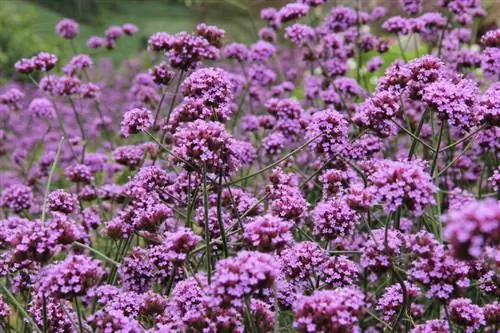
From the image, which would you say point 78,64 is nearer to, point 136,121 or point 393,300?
point 136,121

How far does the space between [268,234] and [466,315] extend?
24.4 inches

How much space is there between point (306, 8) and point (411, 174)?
6.96 feet

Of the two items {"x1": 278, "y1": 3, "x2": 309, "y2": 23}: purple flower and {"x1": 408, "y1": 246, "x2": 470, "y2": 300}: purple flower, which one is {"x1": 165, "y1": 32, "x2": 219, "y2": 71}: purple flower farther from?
{"x1": 408, "y1": 246, "x2": 470, "y2": 300}: purple flower

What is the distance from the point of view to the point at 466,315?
1.84 m

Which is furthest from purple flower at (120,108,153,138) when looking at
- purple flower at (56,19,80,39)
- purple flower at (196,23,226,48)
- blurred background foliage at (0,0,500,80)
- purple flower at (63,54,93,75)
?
blurred background foliage at (0,0,500,80)

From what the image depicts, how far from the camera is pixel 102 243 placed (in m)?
4.21

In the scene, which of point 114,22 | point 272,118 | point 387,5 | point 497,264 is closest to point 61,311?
point 497,264

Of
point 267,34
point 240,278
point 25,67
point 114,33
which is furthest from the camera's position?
point 267,34

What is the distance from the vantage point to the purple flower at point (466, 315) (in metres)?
1.84

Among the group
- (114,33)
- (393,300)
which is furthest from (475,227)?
(114,33)

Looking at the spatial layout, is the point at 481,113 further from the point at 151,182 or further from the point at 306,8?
the point at 306,8

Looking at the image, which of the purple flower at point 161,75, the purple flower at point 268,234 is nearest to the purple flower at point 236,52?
the purple flower at point 161,75

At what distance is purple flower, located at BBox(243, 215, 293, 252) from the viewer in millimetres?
1735

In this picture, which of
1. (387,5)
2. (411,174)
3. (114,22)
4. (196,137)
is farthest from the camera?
(114,22)
